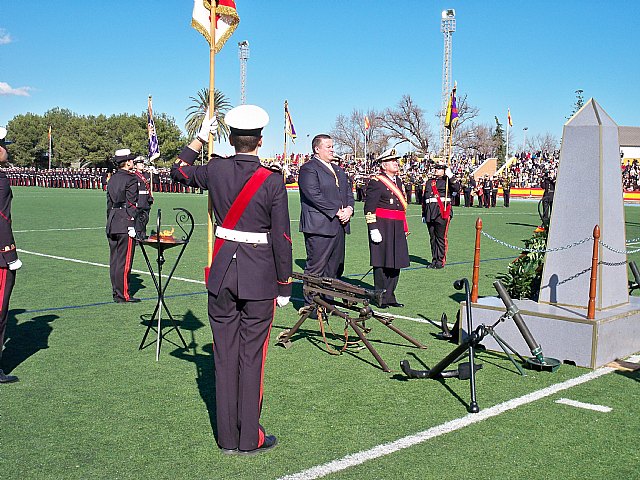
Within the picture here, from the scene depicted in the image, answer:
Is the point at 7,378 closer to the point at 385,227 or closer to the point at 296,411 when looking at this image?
the point at 296,411

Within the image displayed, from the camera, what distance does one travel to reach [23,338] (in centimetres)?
751

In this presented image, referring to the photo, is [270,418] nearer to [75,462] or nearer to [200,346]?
[75,462]

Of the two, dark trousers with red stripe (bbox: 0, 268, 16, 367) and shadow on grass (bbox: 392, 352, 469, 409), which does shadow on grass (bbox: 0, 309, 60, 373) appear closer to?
dark trousers with red stripe (bbox: 0, 268, 16, 367)

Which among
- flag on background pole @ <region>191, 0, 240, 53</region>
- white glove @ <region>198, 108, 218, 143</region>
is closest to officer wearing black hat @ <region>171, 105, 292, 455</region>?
white glove @ <region>198, 108, 218, 143</region>

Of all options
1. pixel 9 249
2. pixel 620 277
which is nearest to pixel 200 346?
pixel 9 249

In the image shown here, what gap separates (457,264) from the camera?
14250 mm

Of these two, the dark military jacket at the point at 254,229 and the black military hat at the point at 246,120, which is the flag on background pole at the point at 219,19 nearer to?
the black military hat at the point at 246,120

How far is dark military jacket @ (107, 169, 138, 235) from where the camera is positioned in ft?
31.9

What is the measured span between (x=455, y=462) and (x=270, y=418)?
142 cm

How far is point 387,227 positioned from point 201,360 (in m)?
3.79

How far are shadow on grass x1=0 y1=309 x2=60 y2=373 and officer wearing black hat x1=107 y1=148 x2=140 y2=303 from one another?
3.96 ft

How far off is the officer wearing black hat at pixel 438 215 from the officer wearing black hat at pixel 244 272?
371 inches

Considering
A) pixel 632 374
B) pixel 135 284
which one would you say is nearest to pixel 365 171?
pixel 135 284

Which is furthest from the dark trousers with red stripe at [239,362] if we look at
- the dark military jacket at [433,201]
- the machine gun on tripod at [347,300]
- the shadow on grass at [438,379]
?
the dark military jacket at [433,201]
